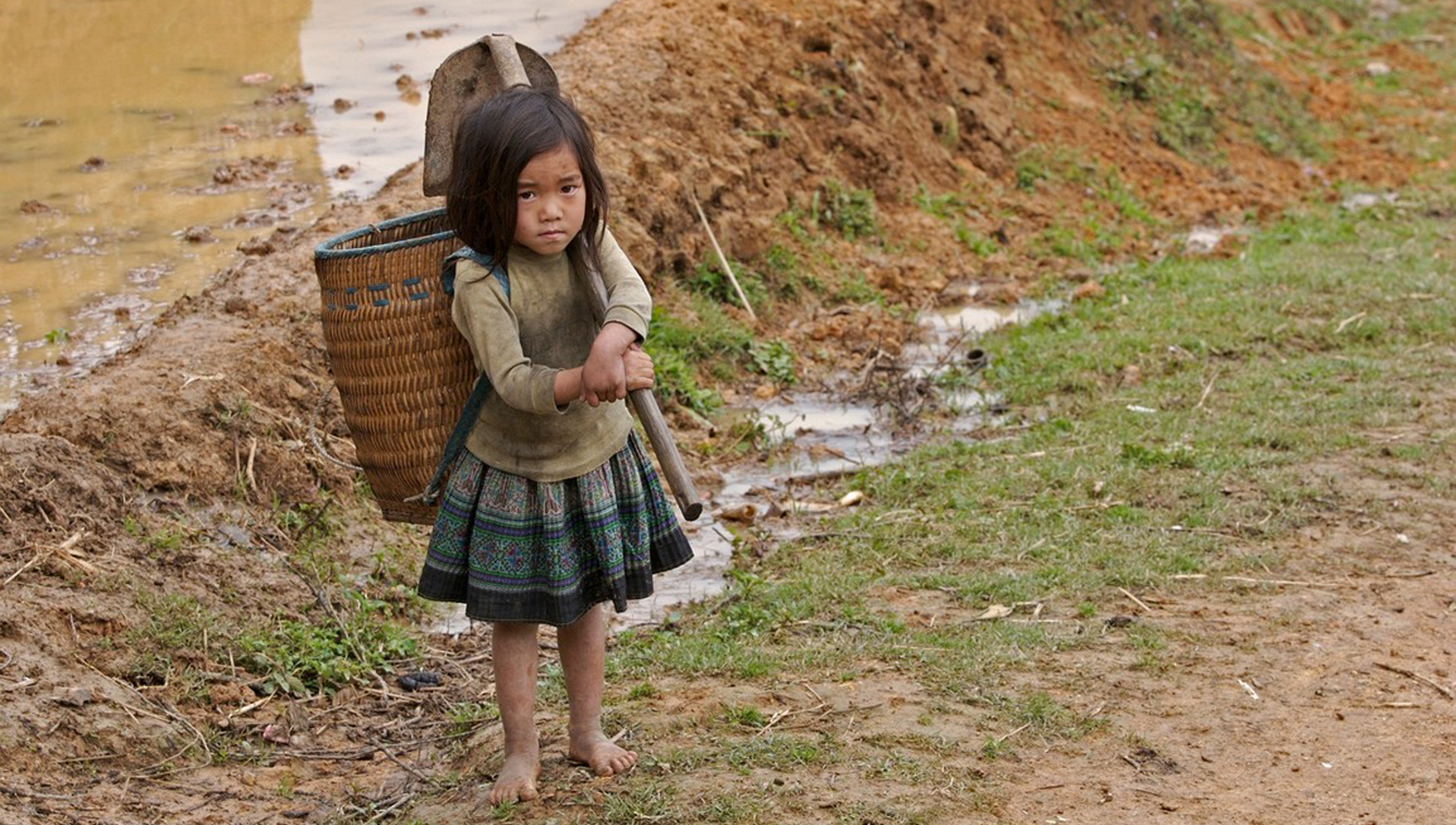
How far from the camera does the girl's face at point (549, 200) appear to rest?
2.98 meters

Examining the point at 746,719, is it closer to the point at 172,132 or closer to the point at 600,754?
the point at 600,754

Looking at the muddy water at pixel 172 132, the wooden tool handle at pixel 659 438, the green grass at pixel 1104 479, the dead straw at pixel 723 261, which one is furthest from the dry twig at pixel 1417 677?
the muddy water at pixel 172 132

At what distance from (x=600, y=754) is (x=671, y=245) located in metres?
4.22

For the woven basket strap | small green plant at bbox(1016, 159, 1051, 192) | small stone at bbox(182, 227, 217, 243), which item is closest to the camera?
the woven basket strap

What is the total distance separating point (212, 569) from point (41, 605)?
1.72 feet

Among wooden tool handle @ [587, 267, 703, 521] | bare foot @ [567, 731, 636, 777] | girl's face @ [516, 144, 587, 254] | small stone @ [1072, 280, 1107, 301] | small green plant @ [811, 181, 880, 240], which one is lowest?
small stone @ [1072, 280, 1107, 301]

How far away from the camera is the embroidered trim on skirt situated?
317 centimetres

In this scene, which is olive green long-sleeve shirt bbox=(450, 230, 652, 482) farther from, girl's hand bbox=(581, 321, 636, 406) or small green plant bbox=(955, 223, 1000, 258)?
small green plant bbox=(955, 223, 1000, 258)

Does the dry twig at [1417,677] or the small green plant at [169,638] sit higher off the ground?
the small green plant at [169,638]

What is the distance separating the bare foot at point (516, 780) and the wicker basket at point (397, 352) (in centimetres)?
52

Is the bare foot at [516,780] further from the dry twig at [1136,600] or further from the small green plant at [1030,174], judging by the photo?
the small green plant at [1030,174]

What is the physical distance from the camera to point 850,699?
3.85 metres

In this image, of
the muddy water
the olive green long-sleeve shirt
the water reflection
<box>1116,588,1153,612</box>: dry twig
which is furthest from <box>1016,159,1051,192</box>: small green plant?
the olive green long-sleeve shirt

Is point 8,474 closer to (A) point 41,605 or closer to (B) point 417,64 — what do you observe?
(A) point 41,605
